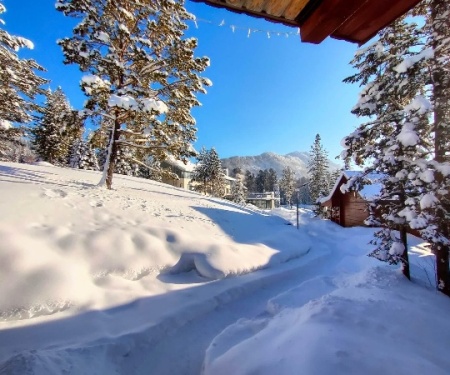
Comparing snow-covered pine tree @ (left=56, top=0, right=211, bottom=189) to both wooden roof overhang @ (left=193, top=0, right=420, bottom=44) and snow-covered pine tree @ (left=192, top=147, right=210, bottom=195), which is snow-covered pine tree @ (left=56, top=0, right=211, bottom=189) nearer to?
wooden roof overhang @ (left=193, top=0, right=420, bottom=44)

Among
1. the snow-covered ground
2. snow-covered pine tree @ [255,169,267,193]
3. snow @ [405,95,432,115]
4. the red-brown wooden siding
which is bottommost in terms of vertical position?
the snow-covered ground

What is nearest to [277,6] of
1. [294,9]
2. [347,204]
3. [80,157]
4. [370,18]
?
[294,9]

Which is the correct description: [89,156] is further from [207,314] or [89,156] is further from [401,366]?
[401,366]

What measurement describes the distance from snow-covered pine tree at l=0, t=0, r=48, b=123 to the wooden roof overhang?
15348 millimetres

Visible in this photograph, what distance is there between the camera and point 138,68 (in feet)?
39.0

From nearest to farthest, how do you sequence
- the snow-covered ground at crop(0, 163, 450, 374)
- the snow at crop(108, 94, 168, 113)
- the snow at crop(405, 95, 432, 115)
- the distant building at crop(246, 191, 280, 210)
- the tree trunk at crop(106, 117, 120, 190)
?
the snow-covered ground at crop(0, 163, 450, 374)
the snow at crop(405, 95, 432, 115)
the snow at crop(108, 94, 168, 113)
the tree trunk at crop(106, 117, 120, 190)
the distant building at crop(246, 191, 280, 210)

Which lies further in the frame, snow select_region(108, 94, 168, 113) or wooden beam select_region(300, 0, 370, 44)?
snow select_region(108, 94, 168, 113)

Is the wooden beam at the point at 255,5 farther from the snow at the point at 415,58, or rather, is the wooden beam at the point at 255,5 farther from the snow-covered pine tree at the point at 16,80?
the snow-covered pine tree at the point at 16,80

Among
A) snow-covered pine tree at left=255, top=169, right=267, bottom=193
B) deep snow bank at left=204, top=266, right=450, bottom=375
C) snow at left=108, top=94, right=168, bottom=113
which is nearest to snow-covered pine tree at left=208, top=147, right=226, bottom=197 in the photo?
snow at left=108, top=94, right=168, bottom=113

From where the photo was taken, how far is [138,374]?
3613 millimetres

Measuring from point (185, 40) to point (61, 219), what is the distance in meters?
9.05

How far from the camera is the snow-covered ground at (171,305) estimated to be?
304 centimetres

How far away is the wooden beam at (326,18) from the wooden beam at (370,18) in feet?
0.28

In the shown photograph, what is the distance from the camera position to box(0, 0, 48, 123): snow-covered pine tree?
12461 mm
